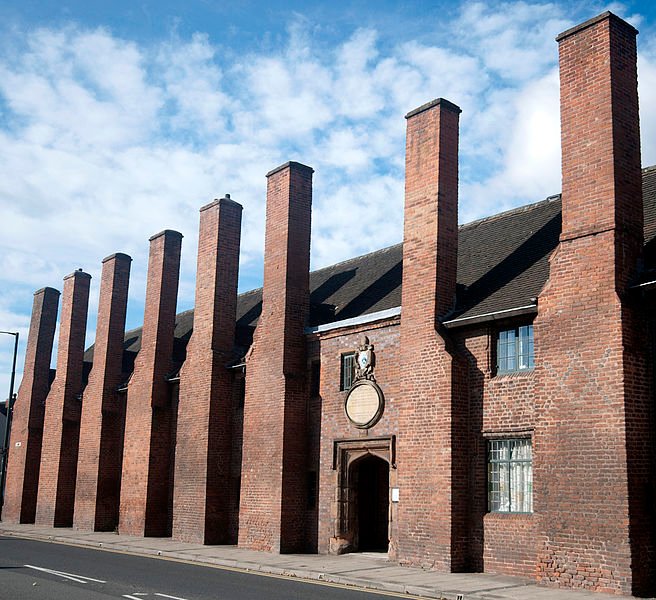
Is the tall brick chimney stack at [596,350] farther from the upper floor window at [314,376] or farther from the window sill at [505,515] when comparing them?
the upper floor window at [314,376]

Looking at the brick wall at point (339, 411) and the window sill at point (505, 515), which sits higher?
the brick wall at point (339, 411)

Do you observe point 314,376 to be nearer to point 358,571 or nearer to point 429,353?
point 429,353

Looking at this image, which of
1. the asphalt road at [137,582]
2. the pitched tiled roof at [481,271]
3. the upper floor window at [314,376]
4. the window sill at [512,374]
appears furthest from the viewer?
the upper floor window at [314,376]

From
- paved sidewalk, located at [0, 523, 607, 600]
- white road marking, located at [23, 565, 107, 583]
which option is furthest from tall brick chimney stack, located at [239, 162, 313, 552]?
white road marking, located at [23, 565, 107, 583]

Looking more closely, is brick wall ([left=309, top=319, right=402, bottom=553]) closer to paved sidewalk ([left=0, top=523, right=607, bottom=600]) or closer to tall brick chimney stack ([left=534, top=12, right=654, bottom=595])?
paved sidewalk ([left=0, top=523, right=607, bottom=600])

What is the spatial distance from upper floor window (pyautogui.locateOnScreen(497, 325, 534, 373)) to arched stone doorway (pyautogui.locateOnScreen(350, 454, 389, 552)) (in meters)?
5.53

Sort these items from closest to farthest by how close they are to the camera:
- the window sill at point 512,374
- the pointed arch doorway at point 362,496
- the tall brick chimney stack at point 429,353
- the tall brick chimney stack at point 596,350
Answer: the tall brick chimney stack at point 596,350 < the window sill at point 512,374 < the tall brick chimney stack at point 429,353 < the pointed arch doorway at point 362,496

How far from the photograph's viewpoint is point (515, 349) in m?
17.6

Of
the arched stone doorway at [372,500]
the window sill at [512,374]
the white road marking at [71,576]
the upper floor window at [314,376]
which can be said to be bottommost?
the white road marking at [71,576]

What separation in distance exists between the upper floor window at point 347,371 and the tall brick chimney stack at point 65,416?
58.8 feet

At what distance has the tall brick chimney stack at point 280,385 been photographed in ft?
74.7

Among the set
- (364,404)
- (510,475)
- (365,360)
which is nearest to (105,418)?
(364,404)

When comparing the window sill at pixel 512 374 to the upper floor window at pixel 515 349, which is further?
the upper floor window at pixel 515 349

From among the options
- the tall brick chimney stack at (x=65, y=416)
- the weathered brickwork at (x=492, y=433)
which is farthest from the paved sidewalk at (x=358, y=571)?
the tall brick chimney stack at (x=65, y=416)
